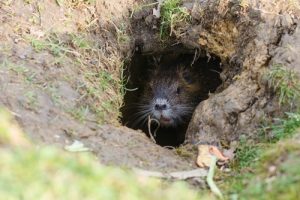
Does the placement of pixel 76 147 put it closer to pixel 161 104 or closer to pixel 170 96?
pixel 161 104

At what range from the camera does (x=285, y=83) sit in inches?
207

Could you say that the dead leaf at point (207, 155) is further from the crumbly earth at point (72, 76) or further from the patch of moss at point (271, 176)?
the patch of moss at point (271, 176)

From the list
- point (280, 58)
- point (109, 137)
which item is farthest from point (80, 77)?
point (280, 58)

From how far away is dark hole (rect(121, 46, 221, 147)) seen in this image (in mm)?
8164

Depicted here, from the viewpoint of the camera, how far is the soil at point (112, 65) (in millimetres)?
4859

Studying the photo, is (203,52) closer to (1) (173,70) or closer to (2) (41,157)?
(1) (173,70)

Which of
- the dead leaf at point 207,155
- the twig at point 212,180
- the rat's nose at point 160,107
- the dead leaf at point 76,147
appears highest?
the dead leaf at point 76,147

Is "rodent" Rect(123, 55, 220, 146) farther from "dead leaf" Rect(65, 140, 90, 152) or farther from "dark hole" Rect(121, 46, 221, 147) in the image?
"dead leaf" Rect(65, 140, 90, 152)

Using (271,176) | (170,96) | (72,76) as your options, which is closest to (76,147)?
(72,76)

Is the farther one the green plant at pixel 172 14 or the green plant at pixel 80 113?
the green plant at pixel 172 14

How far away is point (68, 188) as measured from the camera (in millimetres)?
2945

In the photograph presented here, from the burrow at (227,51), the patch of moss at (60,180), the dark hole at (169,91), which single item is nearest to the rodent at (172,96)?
the dark hole at (169,91)

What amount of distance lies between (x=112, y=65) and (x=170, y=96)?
1982mm

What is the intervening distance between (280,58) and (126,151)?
171cm
